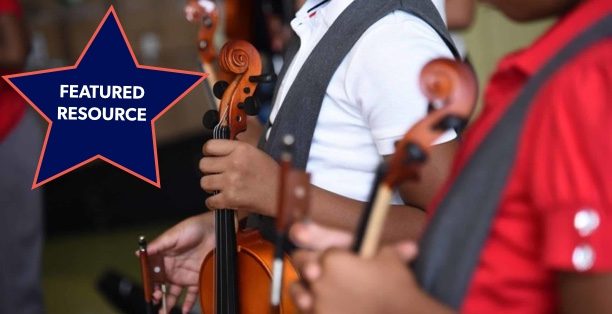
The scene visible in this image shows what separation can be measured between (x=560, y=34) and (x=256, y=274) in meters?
0.66

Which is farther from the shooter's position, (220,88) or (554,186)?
(220,88)

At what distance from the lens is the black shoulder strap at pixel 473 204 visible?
2.59 ft

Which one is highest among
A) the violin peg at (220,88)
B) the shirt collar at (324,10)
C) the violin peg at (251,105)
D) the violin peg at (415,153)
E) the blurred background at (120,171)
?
the shirt collar at (324,10)

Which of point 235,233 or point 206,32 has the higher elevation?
point 206,32

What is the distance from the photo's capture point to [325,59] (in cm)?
135

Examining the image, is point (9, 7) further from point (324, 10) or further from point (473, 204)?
point (473, 204)

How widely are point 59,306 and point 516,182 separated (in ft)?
10.3

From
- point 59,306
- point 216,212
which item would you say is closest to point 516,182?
point 216,212

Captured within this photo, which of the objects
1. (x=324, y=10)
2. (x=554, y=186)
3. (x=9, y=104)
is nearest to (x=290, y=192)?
(x=554, y=186)

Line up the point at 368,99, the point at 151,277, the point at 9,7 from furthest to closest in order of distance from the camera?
the point at 9,7
the point at 151,277
the point at 368,99

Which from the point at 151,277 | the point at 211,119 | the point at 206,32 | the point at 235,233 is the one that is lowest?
the point at 151,277

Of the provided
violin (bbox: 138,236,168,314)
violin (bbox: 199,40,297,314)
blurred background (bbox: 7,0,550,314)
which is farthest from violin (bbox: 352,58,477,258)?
blurred background (bbox: 7,0,550,314)

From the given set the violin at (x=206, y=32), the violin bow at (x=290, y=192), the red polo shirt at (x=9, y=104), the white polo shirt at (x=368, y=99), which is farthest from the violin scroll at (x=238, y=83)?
the red polo shirt at (x=9, y=104)

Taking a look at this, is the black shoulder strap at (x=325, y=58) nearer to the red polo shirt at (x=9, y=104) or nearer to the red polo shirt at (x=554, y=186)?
the red polo shirt at (x=554, y=186)
